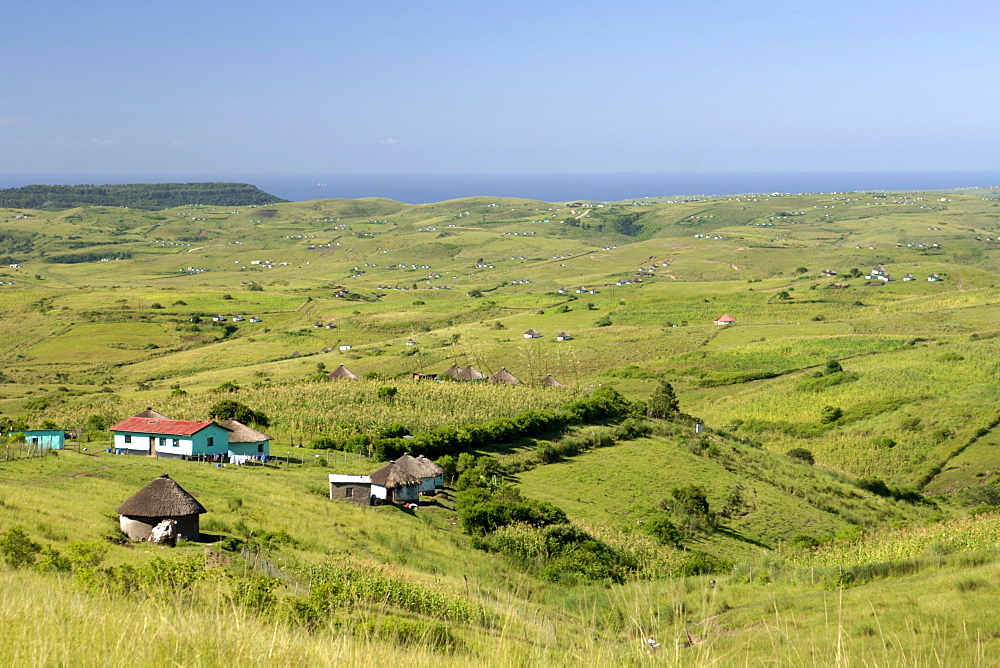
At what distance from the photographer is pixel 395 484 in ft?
105

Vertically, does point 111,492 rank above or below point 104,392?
above

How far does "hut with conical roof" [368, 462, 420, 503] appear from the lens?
31.7 m

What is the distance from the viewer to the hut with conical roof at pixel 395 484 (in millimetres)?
31734

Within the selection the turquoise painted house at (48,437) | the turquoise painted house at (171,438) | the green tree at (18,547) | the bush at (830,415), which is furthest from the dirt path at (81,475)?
the bush at (830,415)

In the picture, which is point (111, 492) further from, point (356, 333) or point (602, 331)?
point (356, 333)

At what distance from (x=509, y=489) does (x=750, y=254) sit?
163 metres

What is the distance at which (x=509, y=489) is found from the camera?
3416 cm

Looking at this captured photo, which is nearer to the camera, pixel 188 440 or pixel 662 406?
pixel 188 440

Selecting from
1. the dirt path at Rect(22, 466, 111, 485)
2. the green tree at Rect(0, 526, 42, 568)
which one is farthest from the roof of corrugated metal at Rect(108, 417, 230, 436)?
the green tree at Rect(0, 526, 42, 568)

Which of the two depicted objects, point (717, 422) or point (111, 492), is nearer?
point (111, 492)

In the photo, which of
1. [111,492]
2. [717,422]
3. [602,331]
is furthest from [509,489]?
[602,331]

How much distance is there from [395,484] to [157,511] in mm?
11503

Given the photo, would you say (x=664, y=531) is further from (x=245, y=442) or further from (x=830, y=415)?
(x=830, y=415)

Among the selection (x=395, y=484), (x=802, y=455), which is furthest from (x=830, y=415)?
(x=395, y=484)
